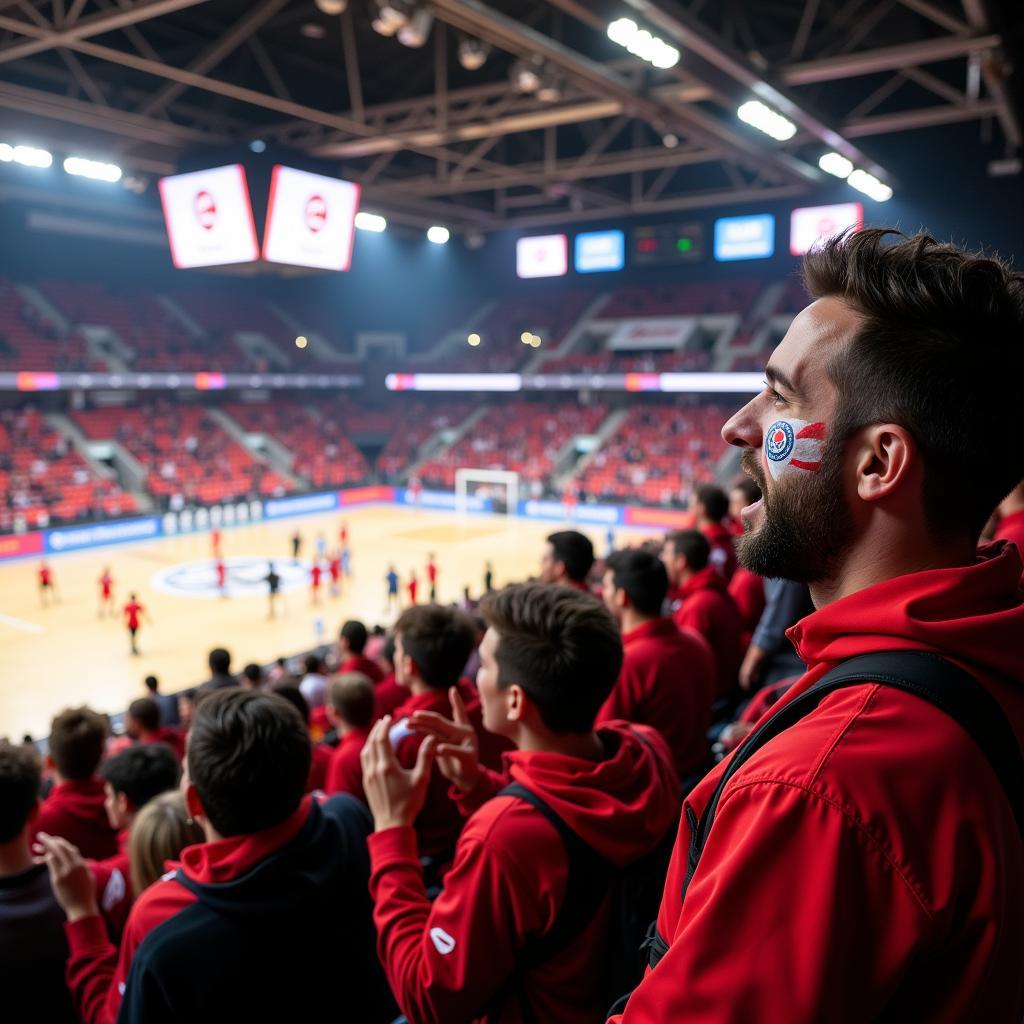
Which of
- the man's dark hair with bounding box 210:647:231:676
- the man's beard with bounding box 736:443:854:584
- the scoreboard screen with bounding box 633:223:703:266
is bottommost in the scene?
the man's dark hair with bounding box 210:647:231:676

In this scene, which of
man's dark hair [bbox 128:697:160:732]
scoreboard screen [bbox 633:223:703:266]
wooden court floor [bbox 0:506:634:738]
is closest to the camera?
man's dark hair [bbox 128:697:160:732]

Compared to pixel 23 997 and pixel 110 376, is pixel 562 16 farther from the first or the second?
pixel 110 376

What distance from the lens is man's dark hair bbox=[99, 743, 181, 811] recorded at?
381 centimetres

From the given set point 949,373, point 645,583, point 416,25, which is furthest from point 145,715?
point 416,25

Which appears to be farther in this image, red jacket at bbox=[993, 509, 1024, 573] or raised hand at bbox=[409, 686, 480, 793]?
red jacket at bbox=[993, 509, 1024, 573]

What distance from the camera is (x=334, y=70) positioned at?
1861 cm

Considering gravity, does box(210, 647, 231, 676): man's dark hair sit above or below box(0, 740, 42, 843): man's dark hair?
below

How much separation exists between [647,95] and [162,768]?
14.6 meters

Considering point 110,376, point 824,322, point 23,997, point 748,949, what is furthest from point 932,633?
point 110,376

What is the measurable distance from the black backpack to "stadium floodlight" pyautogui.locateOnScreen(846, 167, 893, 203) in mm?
A: 20481

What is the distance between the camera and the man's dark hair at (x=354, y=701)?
4.41 meters

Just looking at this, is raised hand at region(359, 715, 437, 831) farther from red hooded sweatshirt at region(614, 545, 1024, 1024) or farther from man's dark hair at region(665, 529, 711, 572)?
man's dark hair at region(665, 529, 711, 572)

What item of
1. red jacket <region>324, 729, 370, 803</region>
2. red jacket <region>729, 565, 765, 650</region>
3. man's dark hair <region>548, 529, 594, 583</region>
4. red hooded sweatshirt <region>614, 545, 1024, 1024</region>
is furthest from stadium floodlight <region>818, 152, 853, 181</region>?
red hooded sweatshirt <region>614, 545, 1024, 1024</region>

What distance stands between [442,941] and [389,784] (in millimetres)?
397
